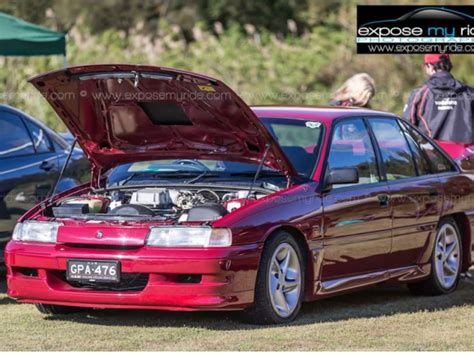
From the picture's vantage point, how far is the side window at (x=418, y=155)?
9.16 meters

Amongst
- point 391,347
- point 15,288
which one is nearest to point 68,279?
point 15,288

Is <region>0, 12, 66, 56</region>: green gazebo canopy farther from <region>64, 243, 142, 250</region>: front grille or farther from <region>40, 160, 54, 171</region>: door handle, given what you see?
<region>64, 243, 142, 250</region>: front grille

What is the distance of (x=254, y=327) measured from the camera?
739cm

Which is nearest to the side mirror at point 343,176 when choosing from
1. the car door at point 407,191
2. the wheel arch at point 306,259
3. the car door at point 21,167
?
the wheel arch at point 306,259

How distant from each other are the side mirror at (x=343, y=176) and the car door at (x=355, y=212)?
0.42 ft

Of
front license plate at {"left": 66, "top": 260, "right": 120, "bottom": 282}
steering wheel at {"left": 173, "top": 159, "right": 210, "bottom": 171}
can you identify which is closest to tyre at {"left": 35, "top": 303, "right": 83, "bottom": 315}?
front license plate at {"left": 66, "top": 260, "right": 120, "bottom": 282}

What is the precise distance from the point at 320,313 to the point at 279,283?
0.69 m

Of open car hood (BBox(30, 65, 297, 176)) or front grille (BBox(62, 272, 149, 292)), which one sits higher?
open car hood (BBox(30, 65, 297, 176))

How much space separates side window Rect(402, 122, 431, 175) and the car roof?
17.6 inches

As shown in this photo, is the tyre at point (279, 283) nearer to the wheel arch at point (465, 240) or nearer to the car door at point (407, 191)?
the car door at point (407, 191)

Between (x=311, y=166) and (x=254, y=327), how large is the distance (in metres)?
1.26

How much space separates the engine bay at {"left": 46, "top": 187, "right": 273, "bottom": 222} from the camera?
25.0ft

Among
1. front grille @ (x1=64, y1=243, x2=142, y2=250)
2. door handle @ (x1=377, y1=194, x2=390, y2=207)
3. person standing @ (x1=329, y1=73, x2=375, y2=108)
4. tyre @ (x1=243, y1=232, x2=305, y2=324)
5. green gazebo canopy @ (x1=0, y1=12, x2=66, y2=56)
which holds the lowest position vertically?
tyre @ (x1=243, y1=232, x2=305, y2=324)

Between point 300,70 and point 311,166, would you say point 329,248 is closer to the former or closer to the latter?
point 311,166
